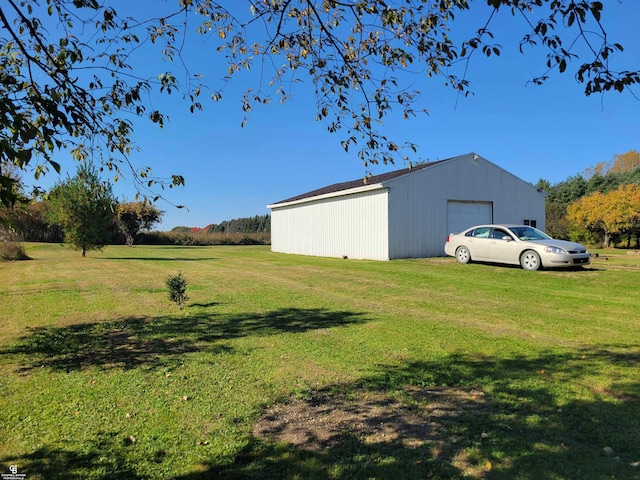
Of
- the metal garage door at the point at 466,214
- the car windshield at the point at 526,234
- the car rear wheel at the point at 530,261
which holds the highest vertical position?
the metal garage door at the point at 466,214

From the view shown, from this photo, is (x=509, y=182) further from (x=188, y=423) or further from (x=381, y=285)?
(x=188, y=423)

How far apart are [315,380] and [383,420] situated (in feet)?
3.15

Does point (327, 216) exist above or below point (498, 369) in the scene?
above

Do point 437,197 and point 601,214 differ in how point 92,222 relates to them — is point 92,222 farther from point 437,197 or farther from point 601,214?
point 601,214

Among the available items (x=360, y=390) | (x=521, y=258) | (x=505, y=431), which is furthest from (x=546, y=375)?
(x=521, y=258)

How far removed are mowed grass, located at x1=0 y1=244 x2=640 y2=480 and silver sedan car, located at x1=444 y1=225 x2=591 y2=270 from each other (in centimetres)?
353

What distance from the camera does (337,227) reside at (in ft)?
74.0

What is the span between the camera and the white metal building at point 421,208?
1880cm

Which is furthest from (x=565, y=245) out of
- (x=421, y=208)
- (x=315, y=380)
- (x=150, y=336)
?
(x=150, y=336)

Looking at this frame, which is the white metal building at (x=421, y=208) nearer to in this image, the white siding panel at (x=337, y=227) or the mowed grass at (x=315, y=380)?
the white siding panel at (x=337, y=227)

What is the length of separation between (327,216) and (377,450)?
20920 mm

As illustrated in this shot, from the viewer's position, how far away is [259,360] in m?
4.56

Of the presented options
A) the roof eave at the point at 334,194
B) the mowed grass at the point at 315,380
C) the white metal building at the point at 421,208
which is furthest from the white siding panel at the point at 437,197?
the mowed grass at the point at 315,380

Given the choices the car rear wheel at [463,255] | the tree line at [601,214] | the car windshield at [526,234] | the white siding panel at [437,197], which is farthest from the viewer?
the tree line at [601,214]
